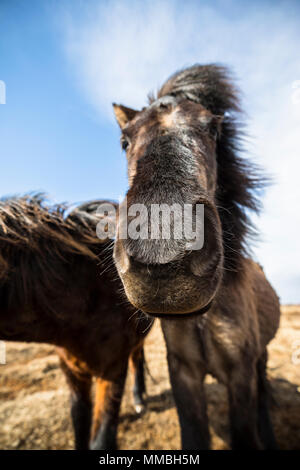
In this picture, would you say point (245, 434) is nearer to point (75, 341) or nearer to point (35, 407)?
point (75, 341)

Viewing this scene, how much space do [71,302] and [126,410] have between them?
2588mm

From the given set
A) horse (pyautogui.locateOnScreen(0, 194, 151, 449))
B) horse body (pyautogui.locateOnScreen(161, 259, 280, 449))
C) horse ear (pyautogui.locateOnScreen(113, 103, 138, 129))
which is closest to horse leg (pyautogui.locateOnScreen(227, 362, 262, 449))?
horse body (pyautogui.locateOnScreen(161, 259, 280, 449))

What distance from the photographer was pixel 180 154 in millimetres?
1182

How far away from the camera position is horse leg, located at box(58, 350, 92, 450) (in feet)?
7.54

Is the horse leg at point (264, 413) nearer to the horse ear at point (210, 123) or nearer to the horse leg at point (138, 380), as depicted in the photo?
the horse leg at point (138, 380)

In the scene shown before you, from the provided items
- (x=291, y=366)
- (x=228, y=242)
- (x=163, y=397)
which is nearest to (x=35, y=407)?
(x=163, y=397)

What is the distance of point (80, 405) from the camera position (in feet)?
7.59

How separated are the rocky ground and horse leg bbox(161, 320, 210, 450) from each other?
1212mm

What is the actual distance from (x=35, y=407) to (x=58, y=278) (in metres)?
2.72

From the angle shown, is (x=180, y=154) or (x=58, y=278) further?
(x=58, y=278)

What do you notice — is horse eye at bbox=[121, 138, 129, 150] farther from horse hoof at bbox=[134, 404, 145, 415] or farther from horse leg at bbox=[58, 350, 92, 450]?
horse hoof at bbox=[134, 404, 145, 415]

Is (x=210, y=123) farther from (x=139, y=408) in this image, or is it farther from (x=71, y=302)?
(x=139, y=408)

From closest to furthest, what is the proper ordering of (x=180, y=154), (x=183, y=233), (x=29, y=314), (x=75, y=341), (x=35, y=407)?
(x=183, y=233) → (x=180, y=154) → (x=29, y=314) → (x=75, y=341) → (x=35, y=407)

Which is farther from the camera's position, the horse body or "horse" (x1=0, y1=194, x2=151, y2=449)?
the horse body
